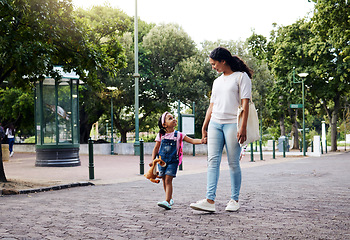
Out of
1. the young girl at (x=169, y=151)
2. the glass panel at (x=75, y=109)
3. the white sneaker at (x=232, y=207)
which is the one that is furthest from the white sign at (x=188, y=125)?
→ the white sneaker at (x=232, y=207)

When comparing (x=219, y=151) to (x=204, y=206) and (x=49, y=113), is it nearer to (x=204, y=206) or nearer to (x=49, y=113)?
(x=204, y=206)

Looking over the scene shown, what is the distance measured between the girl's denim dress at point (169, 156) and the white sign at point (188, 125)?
1363cm

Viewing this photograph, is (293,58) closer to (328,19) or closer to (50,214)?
(328,19)

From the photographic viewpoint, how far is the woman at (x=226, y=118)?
17.1 feet

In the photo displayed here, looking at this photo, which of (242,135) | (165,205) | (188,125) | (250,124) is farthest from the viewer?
(188,125)

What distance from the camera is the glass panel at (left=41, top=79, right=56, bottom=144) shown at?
622 inches

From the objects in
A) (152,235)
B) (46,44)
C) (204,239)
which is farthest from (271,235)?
(46,44)

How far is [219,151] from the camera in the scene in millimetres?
5320

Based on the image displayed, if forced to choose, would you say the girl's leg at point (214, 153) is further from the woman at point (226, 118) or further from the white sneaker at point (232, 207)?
the white sneaker at point (232, 207)

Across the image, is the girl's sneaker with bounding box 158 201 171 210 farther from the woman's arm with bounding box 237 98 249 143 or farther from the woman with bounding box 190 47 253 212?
the woman's arm with bounding box 237 98 249 143

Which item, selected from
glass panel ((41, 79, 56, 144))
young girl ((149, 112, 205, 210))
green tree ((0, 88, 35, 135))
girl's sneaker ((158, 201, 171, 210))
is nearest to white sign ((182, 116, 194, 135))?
glass panel ((41, 79, 56, 144))

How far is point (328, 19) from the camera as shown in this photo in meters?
19.8

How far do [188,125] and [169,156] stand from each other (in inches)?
565

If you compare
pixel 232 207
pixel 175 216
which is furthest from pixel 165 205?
pixel 232 207
